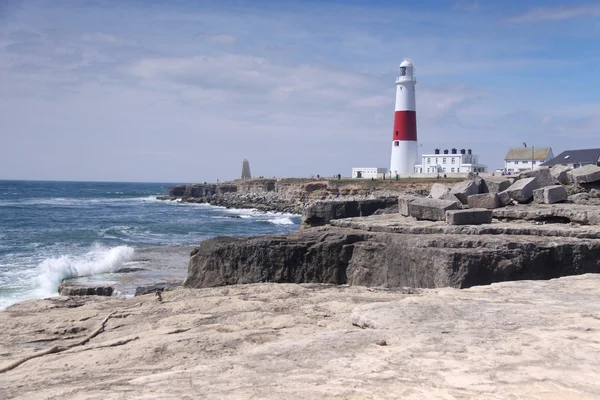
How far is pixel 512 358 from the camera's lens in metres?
5.36

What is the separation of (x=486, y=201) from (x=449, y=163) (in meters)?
44.4

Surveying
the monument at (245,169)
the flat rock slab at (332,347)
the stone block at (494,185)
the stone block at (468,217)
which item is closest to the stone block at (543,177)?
the stone block at (494,185)

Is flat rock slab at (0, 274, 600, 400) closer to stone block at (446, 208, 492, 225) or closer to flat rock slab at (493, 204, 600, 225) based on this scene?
flat rock slab at (493, 204, 600, 225)

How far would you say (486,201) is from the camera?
1345 centimetres

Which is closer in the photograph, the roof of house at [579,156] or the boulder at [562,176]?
the boulder at [562,176]

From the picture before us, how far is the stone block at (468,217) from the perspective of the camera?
444 inches

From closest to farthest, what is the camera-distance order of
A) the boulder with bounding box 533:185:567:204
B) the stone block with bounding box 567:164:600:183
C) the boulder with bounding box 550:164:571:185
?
1. the boulder with bounding box 533:185:567:204
2. the stone block with bounding box 567:164:600:183
3. the boulder with bounding box 550:164:571:185

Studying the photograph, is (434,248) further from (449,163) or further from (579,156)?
(449,163)

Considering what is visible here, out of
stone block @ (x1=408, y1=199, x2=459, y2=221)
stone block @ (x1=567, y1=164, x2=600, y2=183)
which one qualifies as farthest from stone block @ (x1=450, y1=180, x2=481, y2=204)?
stone block @ (x1=567, y1=164, x2=600, y2=183)

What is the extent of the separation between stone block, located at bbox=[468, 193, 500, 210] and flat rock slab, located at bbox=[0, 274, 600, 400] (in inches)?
166

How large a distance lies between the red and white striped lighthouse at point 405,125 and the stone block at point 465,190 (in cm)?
3426

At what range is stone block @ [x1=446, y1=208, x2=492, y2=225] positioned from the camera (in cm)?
1129

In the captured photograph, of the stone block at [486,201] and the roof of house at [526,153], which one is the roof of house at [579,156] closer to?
the roof of house at [526,153]

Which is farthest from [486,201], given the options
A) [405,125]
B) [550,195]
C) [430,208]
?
[405,125]
